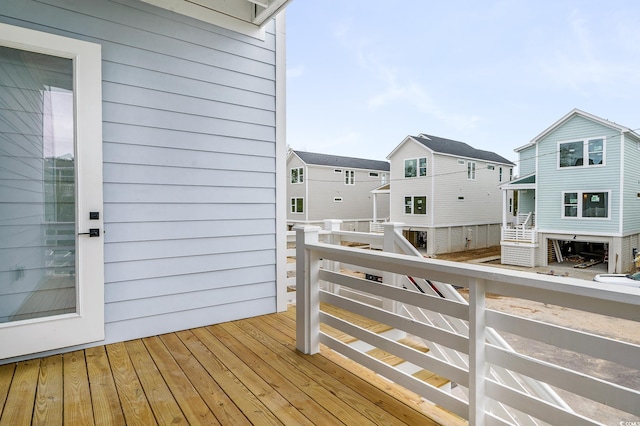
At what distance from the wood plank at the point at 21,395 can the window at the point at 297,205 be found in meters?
15.1

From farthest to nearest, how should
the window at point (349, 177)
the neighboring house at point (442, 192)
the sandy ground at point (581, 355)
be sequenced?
1. the window at point (349, 177)
2. the neighboring house at point (442, 192)
3. the sandy ground at point (581, 355)

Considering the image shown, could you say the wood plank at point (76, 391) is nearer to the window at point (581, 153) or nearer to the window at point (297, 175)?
the window at point (581, 153)

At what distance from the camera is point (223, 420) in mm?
1567

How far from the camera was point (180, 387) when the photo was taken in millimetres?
1873

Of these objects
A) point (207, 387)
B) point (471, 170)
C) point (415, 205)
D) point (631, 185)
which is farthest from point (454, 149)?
point (207, 387)

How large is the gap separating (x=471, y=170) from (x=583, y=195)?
5550mm

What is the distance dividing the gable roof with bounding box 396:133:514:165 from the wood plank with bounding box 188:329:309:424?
13629 millimetres

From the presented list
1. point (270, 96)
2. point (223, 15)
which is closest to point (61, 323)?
point (270, 96)

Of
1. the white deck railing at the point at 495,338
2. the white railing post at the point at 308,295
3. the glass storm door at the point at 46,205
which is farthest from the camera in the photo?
the white railing post at the point at 308,295

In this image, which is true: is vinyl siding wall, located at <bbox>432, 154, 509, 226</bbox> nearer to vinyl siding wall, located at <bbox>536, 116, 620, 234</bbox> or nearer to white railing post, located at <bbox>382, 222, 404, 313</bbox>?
vinyl siding wall, located at <bbox>536, 116, 620, 234</bbox>

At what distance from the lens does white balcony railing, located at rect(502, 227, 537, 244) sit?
38.9ft

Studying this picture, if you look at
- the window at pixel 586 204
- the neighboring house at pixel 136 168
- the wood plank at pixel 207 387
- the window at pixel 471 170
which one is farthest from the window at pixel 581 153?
the wood plank at pixel 207 387

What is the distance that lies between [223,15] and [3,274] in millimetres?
2516

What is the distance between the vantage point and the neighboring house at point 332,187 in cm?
1709
